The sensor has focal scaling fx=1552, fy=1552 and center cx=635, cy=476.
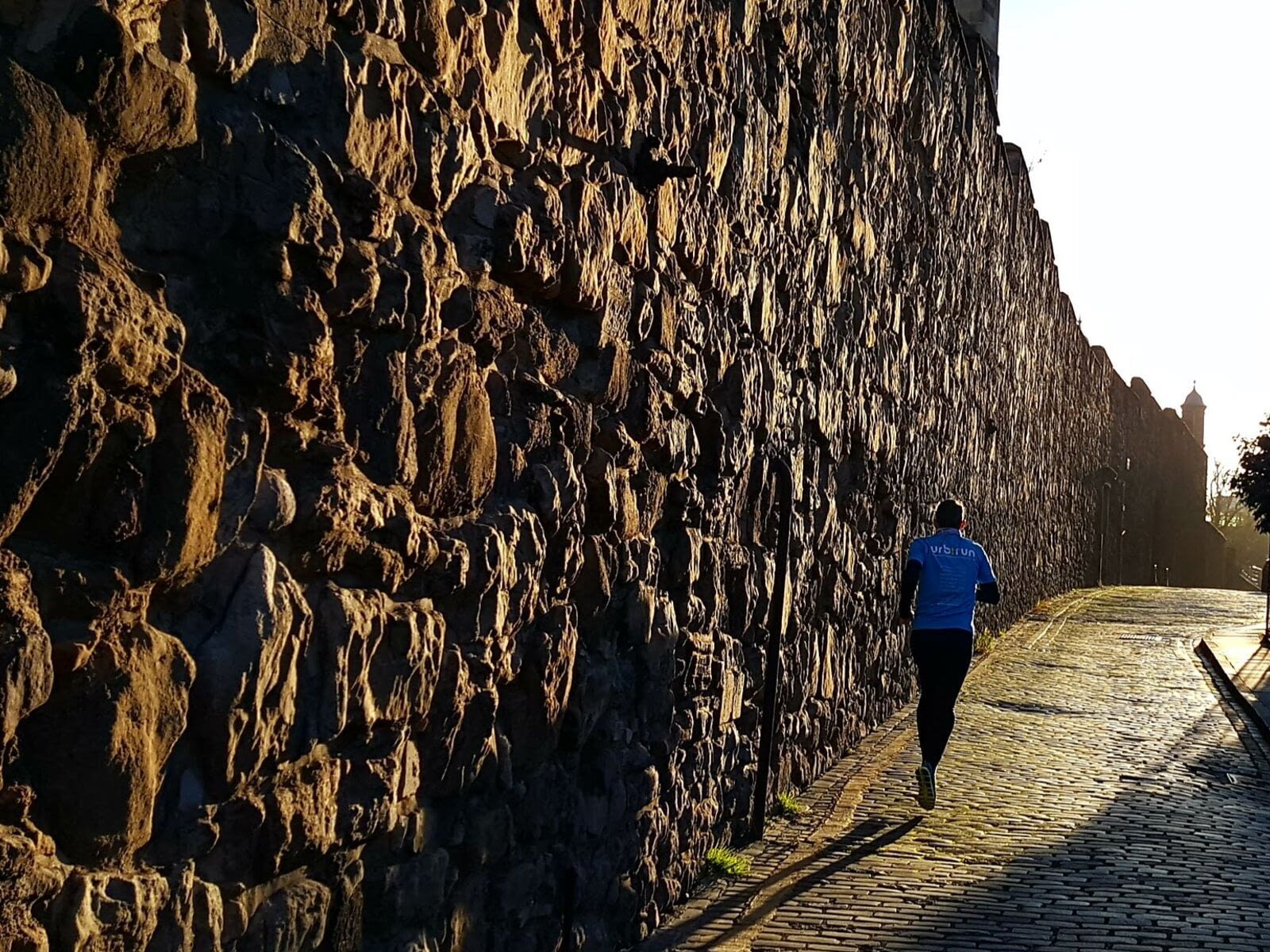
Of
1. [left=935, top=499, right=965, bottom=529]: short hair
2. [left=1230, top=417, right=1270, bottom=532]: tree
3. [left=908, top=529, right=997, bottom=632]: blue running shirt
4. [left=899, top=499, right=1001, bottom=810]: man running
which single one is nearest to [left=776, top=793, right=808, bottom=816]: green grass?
[left=899, top=499, right=1001, bottom=810]: man running

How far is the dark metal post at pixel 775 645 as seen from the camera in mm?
6418

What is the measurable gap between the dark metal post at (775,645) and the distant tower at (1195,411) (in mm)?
65582

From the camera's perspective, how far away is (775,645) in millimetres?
6621

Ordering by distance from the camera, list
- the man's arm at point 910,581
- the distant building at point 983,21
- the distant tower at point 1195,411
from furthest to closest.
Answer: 1. the distant tower at point 1195,411
2. the distant building at point 983,21
3. the man's arm at point 910,581

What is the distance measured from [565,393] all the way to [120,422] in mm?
1955

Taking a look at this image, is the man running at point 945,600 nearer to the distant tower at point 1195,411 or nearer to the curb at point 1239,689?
the curb at point 1239,689

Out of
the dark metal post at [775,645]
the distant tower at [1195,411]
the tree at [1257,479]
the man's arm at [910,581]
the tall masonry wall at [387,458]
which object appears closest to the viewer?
the tall masonry wall at [387,458]

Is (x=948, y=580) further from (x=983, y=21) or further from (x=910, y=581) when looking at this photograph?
(x=983, y=21)

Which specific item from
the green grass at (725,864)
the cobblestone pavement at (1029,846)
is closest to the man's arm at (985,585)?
the cobblestone pavement at (1029,846)

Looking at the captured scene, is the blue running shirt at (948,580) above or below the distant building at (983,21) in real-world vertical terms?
below

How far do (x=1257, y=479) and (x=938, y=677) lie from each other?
23147mm

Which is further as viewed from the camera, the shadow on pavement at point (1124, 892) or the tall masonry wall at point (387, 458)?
the shadow on pavement at point (1124, 892)

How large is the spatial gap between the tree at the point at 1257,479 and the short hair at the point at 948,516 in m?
20.9

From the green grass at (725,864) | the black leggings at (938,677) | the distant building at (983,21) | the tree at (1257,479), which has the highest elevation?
the distant building at (983,21)
